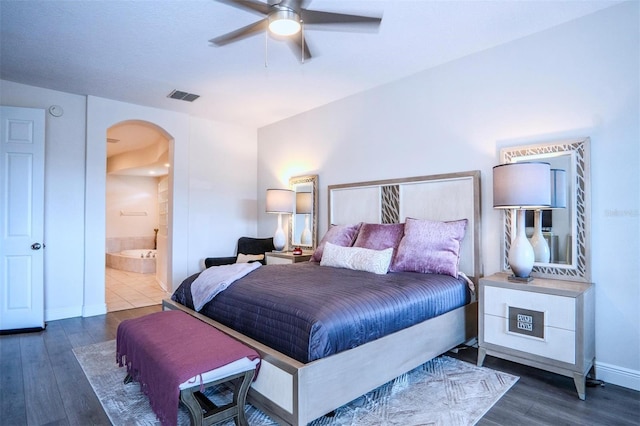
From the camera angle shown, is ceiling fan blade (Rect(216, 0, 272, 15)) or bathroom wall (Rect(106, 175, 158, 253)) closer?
ceiling fan blade (Rect(216, 0, 272, 15))

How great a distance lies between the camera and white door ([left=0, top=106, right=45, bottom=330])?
3633 millimetres

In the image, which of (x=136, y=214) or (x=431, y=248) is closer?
(x=431, y=248)

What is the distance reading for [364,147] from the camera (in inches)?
164

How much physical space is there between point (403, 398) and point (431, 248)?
125cm

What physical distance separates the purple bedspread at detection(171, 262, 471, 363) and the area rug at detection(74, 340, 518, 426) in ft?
1.46

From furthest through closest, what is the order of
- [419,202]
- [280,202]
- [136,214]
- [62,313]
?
[136,214], [280,202], [62,313], [419,202]

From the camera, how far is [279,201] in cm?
473

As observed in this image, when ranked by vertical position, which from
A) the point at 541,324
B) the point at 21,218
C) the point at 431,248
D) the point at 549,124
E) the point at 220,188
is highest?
the point at 549,124

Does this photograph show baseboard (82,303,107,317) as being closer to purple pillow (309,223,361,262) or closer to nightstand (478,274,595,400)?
purple pillow (309,223,361,262)

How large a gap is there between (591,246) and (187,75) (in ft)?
12.9

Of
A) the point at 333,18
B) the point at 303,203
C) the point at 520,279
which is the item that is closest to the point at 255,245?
the point at 303,203

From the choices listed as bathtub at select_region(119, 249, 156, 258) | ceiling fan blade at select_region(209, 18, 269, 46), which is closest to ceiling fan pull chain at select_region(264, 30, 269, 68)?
ceiling fan blade at select_region(209, 18, 269, 46)

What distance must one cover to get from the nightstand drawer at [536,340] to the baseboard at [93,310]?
171 inches

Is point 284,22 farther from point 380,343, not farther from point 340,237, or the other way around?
point 340,237
